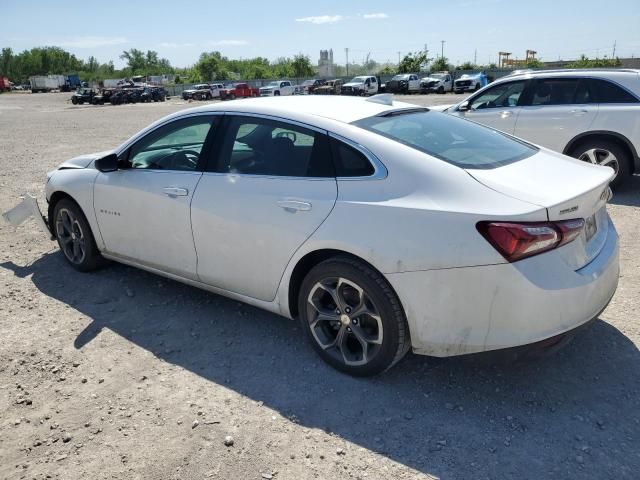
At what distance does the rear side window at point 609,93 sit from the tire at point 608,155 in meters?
0.57

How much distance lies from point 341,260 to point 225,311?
152cm

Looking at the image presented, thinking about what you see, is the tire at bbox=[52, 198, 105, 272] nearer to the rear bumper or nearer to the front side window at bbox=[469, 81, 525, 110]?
the rear bumper

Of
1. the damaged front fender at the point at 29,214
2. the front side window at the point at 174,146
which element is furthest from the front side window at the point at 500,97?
the damaged front fender at the point at 29,214

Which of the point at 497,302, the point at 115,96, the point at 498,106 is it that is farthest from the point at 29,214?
the point at 115,96

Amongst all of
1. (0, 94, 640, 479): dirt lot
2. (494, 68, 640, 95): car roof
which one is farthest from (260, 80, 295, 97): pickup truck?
(0, 94, 640, 479): dirt lot

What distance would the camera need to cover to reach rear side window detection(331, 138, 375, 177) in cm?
294

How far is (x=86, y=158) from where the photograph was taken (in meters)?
4.80

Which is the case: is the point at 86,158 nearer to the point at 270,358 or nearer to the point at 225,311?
the point at 225,311

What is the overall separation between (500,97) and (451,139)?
5.41 meters

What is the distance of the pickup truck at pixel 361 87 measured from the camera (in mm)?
43531

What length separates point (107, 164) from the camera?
416cm

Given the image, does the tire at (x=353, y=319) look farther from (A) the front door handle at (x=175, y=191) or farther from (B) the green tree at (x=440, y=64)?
(B) the green tree at (x=440, y=64)

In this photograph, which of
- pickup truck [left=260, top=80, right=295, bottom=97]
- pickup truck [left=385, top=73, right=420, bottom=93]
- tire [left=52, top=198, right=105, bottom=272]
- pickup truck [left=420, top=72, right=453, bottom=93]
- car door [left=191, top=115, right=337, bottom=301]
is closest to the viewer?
car door [left=191, top=115, right=337, bottom=301]

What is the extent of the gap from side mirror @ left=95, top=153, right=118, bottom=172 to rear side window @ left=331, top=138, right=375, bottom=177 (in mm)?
2046
